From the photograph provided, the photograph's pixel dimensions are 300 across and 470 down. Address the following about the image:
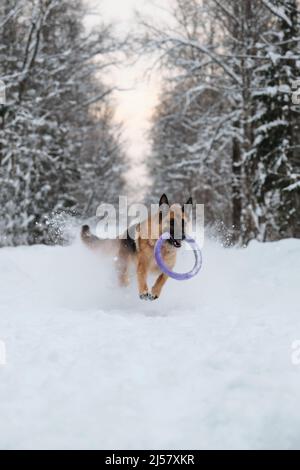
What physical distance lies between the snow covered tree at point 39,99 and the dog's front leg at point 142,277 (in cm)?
1247

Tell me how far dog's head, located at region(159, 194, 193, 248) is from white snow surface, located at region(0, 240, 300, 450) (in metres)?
0.96

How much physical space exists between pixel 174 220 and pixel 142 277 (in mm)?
921

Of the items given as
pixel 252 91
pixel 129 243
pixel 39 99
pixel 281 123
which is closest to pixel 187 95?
pixel 252 91

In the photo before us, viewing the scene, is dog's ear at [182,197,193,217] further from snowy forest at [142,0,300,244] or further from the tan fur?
snowy forest at [142,0,300,244]

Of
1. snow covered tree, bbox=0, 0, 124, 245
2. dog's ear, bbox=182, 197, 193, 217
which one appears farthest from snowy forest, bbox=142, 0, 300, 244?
dog's ear, bbox=182, 197, 193, 217

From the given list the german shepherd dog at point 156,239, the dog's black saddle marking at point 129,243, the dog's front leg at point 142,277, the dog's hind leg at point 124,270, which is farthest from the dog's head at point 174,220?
the dog's hind leg at point 124,270

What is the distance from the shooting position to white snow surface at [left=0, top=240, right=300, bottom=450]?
3.13m

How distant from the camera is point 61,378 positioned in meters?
3.97

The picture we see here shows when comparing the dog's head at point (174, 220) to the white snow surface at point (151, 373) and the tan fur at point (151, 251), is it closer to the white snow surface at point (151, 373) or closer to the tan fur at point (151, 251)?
the tan fur at point (151, 251)

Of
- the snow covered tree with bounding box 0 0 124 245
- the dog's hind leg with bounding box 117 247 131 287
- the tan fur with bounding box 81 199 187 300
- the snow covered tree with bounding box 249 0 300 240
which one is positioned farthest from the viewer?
the snow covered tree with bounding box 0 0 124 245

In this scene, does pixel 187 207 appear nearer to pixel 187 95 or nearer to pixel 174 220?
pixel 174 220
